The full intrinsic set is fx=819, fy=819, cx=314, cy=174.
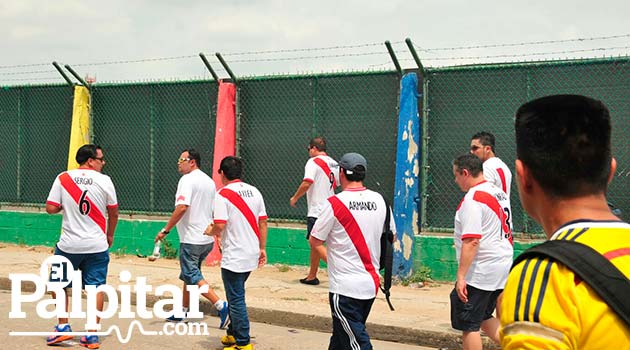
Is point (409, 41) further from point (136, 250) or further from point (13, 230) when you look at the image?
point (13, 230)

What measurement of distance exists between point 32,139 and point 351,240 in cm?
1086

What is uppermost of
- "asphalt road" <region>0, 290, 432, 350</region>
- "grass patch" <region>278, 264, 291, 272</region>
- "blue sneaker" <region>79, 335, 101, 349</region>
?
"grass patch" <region>278, 264, 291, 272</region>

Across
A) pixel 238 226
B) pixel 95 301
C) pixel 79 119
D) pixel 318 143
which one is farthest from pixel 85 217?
pixel 79 119

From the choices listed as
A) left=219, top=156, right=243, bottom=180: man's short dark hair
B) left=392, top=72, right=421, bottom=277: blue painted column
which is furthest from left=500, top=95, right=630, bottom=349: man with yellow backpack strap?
left=392, top=72, right=421, bottom=277: blue painted column

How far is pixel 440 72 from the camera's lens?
37.2ft

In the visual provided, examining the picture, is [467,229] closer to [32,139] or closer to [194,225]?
[194,225]

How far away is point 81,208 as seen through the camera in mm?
7945

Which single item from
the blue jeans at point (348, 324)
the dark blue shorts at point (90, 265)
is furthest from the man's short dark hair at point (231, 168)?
the blue jeans at point (348, 324)

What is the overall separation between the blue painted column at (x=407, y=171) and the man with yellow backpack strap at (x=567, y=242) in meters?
9.06

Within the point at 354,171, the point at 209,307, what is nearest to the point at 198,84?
the point at 209,307

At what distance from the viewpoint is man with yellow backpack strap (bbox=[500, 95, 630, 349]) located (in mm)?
1860

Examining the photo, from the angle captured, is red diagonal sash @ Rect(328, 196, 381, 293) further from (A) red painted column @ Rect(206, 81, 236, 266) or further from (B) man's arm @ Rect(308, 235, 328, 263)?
(A) red painted column @ Rect(206, 81, 236, 266)

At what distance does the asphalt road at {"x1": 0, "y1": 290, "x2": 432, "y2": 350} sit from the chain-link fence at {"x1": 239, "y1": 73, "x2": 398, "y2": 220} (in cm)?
364

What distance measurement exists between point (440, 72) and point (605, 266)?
9.64 m
